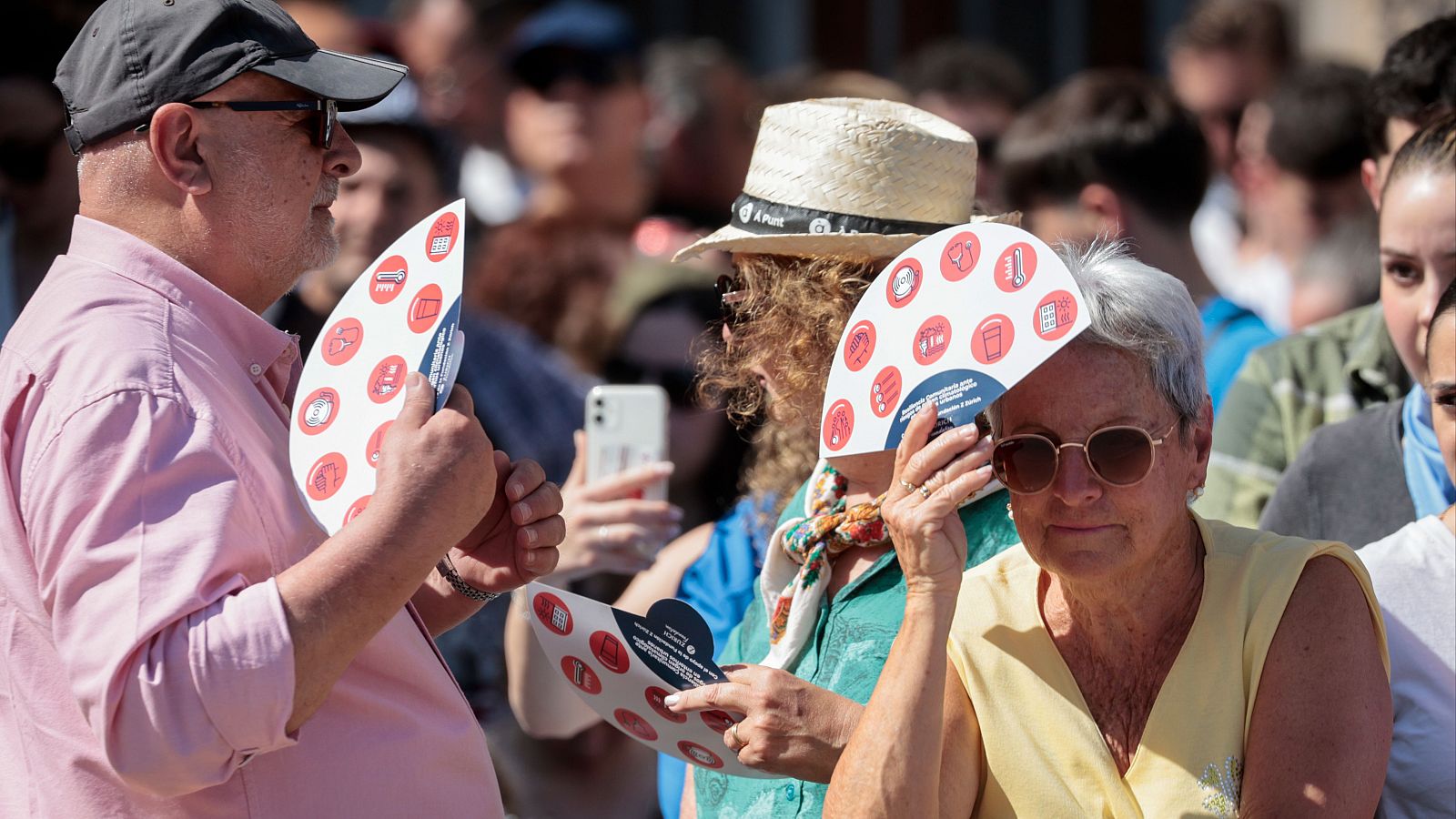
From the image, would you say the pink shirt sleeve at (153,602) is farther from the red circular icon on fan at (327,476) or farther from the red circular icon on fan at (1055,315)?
the red circular icon on fan at (1055,315)

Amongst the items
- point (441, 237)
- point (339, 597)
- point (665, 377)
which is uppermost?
point (441, 237)

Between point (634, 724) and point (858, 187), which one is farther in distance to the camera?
point (858, 187)

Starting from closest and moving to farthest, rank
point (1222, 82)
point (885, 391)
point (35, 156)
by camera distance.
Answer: point (885, 391), point (35, 156), point (1222, 82)

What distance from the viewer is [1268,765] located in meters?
2.07

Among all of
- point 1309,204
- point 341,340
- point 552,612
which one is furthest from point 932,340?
point 1309,204

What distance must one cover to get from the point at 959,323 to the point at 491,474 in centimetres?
65

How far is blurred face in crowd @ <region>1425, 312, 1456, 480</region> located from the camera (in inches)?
96.5

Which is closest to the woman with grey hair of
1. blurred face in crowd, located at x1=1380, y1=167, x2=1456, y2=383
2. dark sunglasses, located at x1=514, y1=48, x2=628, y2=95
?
blurred face in crowd, located at x1=1380, y1=167, x2=1456, y2=383

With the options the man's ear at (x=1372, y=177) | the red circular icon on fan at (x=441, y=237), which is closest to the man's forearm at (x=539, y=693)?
the red circular icon on fan at (x=441, y=237)

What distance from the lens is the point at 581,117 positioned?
21.8 feet

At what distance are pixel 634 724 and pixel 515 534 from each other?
1.15 ft

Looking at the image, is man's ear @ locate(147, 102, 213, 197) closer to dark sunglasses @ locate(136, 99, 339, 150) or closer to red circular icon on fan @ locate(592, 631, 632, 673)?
dark sunglasses @ locate(136, 99, 339, 150)

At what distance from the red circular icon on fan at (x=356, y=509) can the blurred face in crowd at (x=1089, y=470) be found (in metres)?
0.88

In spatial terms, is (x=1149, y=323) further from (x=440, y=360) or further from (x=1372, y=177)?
(x=1372, y=177)
